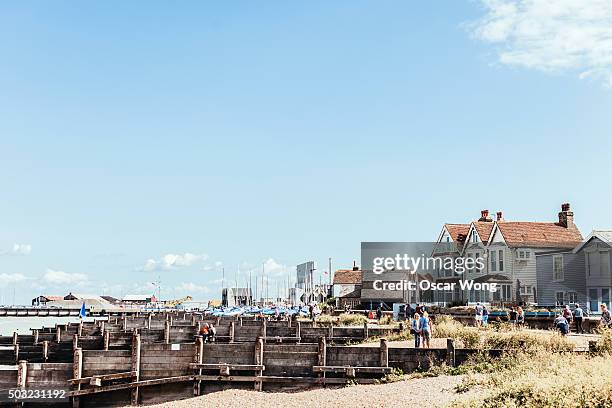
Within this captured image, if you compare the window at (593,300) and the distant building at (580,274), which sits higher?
the distant building at (580,274)

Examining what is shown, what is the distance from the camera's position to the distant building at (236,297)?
174 m

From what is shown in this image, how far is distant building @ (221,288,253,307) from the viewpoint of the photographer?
17388cm

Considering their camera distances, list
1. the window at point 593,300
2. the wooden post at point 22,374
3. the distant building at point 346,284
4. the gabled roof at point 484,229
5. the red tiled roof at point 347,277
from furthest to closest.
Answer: the red tiled roof at point 347,277, the distant building at point 346,284, the gabled roof at point 484,229, the window at point 593,300, the wooden post at point 22,374

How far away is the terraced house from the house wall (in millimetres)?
1145

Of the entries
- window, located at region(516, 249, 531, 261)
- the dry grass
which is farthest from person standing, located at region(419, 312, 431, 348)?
window, located at region(516, 249, 531, 261)

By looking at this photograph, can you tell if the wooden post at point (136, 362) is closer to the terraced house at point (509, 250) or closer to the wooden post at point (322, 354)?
the wooden post at point (322, 354)

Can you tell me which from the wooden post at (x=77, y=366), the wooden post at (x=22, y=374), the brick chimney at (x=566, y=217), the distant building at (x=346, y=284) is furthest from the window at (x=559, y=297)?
the wooden post at (x=22, y=374)

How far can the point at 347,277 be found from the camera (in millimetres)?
102438

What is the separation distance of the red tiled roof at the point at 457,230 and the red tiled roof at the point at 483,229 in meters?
3.57

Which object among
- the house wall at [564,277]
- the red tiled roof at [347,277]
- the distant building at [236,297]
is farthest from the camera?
the distant building at [236,297]

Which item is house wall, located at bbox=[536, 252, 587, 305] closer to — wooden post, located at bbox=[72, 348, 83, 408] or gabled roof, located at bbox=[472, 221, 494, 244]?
gabled roof, located at bbox=[472, 221, 494, 244]

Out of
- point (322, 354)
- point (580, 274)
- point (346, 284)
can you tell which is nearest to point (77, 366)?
point (322, 354)

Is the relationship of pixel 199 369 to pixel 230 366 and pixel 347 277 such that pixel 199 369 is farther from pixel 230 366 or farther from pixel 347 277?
pixel 347 277

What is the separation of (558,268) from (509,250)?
558cm
